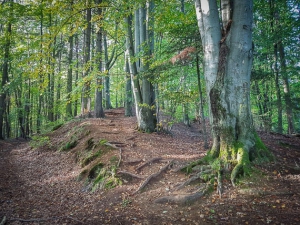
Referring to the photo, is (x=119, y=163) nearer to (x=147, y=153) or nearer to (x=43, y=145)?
(x=147, y=153)

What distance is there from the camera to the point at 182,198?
4.52 metres

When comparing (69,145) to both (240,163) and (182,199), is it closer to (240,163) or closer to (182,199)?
(182,199)

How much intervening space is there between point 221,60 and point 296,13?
28.4 ft

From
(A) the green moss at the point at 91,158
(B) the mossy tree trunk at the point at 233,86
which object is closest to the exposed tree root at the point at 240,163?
(B) the mossy tree trunk at the point at 233,86

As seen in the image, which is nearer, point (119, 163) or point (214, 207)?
point (214, 207)

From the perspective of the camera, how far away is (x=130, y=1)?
887cm

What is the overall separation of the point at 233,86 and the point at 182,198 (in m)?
3.00

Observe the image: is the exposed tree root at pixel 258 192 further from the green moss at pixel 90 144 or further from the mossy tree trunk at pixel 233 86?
the green moss at pixel 90 144

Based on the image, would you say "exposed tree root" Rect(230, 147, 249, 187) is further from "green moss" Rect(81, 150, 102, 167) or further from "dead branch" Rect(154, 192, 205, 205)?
"green moss" Rect(81, 150, 102, 167)

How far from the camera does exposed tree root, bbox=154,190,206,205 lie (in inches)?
176

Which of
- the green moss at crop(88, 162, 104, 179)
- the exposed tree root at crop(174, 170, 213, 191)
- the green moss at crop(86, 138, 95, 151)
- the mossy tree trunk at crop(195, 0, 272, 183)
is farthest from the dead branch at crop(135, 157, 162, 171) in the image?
the green moss at crop(86, 138, 95, 151)

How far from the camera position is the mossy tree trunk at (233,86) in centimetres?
520

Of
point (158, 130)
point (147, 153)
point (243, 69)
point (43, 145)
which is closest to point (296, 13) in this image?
point (243, 69)

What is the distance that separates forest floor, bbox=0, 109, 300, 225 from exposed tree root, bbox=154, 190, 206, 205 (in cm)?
9
